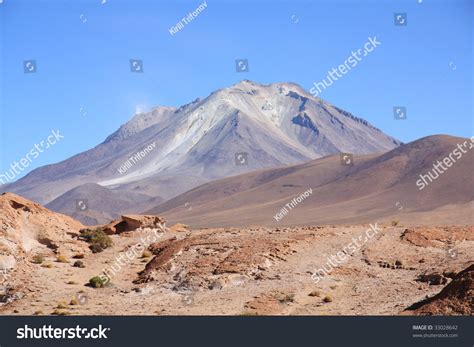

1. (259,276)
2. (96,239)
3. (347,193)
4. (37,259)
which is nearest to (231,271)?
(259,276)

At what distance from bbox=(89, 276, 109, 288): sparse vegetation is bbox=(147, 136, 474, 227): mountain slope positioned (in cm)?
5653

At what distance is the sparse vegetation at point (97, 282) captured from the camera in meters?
26.3

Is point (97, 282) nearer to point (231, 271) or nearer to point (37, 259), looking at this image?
point (37, 259)

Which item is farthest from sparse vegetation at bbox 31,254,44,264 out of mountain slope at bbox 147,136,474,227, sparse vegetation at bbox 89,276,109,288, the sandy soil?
mountain slope at bbox 147,136,474,227

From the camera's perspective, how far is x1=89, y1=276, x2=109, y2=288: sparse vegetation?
2626cm

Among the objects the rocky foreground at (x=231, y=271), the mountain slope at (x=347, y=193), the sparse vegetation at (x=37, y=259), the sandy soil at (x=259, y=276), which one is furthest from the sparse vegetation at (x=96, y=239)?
the mountain slope at (x=347, y=193)

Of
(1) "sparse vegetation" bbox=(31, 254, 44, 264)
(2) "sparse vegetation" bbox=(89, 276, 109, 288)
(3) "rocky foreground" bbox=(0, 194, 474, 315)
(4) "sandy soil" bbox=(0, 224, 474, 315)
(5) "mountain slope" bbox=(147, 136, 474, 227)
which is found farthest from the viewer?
(5) "mountain slope" bbox=(147, 136, 474, 227)

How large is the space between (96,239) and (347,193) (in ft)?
320

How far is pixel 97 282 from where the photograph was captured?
26.3 metres

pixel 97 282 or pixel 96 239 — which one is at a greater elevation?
pixel 96 239

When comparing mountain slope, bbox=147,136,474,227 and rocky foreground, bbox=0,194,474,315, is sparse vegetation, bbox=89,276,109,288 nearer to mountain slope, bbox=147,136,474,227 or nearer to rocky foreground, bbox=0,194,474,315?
rocky foreground, bbox=0,194,474,315
